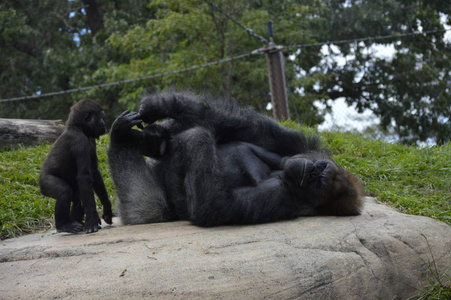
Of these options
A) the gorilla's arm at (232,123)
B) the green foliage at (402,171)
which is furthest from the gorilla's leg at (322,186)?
the green foliage at (402,171)

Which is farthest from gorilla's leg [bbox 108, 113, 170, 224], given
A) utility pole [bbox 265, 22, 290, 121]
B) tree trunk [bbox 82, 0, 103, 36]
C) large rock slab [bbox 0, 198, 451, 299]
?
tree trunk [bbox 82, 0, 103, 36]

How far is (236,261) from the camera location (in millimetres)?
2738

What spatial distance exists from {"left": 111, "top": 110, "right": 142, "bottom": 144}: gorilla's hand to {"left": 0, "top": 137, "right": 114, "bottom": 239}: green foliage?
51.1 inches

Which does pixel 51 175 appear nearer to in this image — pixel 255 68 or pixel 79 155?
pixel 79 155

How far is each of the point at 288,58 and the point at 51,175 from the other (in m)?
12.0

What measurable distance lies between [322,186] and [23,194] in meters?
3.25

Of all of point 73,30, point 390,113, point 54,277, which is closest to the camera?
point 54,277

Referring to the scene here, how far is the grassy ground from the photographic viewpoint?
451cm

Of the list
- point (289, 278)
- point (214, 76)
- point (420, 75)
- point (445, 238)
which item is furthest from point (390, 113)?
point (289, 278)

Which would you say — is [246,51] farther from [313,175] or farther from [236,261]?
[236,261]

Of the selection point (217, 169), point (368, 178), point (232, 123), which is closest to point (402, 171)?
point (368, 178)

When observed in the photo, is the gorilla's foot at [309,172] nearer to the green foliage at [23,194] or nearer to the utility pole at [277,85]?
the green foliage at [23,194]

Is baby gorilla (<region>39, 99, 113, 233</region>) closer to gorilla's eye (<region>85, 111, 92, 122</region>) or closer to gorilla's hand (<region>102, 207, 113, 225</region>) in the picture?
gorilla's eye (<region>85, 111, 92, 122</region>)

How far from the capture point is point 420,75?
13758mm
